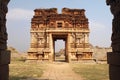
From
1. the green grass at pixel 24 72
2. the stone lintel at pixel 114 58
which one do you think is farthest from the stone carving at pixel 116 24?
Answer: the green grass at pixel 24 72

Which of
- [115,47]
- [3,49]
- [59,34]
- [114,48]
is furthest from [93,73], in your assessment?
[59,34]

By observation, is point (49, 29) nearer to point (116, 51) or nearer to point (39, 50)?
point (39, 50)

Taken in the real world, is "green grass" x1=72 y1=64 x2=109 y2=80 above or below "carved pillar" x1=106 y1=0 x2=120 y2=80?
below

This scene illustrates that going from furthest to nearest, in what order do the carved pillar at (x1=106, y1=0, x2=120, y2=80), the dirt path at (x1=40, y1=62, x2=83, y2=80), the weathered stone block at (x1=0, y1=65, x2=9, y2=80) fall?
the dirt path at (x1=40, y1=62, x2=83, y2=80)
the weathered stone block at (x1=0, y1=65, x2=9, y2=80)
the carved pillar at (x1=106, y1=0, x2=120, y2=80)

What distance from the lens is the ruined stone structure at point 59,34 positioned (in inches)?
1252

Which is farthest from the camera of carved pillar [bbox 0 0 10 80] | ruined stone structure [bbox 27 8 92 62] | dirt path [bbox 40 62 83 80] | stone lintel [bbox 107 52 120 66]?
ruined stone structure [bbox 27 8 92 62]

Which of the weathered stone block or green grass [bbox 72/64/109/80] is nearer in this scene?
the weathered stone block

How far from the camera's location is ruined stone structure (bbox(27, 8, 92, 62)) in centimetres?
3181

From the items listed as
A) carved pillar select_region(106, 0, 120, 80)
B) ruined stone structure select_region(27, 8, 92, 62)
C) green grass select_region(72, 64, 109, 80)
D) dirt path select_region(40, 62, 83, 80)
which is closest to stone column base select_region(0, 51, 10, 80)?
carved pillar select_region(106, 0, 120, 80)

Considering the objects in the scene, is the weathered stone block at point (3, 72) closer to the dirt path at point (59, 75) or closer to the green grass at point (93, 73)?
the dirt path at point (59, 75)

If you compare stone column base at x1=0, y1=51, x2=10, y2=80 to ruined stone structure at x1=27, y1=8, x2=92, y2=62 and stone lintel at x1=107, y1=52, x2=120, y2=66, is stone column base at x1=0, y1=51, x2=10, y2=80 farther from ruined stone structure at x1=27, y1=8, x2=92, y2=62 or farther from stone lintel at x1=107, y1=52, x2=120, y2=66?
ruined stone structure at x1=27, y1=8, x2=92, y2=62

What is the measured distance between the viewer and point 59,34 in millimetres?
32188

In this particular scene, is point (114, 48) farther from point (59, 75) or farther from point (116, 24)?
point (59, 75)

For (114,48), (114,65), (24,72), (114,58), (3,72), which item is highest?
(114,48)
